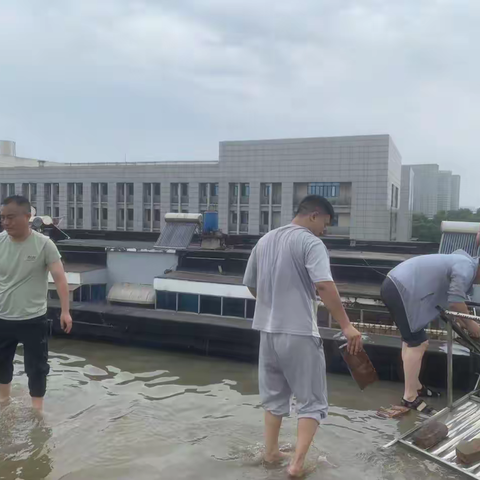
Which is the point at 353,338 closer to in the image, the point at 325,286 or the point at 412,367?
the point at 325,286

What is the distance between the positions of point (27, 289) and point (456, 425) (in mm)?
3429

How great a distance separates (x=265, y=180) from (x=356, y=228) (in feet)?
36.4

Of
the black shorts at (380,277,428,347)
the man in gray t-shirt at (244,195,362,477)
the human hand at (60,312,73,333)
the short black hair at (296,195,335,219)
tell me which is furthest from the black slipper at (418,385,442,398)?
the human hand at (60,312,73,333)

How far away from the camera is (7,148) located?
74.8m

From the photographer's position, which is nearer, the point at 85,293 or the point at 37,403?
the point at 37,403

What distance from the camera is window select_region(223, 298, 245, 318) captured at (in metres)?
7.41

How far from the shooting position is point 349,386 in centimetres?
480

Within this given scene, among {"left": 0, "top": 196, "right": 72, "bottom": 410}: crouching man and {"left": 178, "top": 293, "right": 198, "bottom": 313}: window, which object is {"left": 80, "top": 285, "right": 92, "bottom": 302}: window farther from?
{"left": 0, "top": 196, "right": 72, "bottom": 410}: crouching man

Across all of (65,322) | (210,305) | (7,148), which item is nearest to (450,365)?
(65,322)

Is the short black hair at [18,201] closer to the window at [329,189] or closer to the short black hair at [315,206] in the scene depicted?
the short black hair at [315,206]

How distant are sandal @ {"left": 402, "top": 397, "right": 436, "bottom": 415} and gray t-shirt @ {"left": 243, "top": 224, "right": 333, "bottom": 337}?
177 centimetres

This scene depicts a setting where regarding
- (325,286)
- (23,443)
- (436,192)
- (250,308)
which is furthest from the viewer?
(436,192)

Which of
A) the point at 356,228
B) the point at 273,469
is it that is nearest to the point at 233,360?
the point at 273,469

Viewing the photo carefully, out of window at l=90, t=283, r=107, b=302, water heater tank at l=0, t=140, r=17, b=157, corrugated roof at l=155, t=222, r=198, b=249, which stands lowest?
window at l=90, t=283, r=107, b=302
